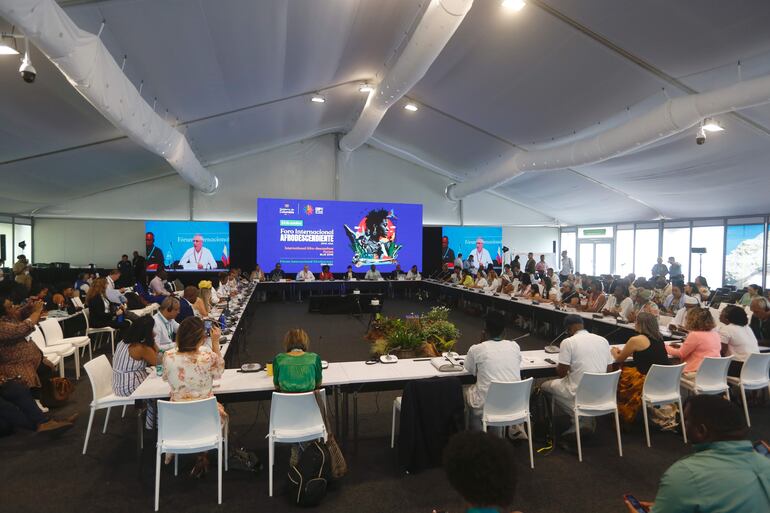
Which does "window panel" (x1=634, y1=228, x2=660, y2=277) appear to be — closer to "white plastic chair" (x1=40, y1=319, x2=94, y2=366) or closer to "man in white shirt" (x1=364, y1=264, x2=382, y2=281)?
"man in white shirt" (x1=364, y1=264, x2=382, y2=281)

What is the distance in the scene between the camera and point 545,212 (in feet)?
52.7

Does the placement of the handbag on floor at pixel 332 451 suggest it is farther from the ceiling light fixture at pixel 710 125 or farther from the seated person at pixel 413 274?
the seated person at pixel 413 274

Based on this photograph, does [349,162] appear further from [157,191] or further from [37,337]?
[37,337]

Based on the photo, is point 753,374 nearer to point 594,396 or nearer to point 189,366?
point 594,396

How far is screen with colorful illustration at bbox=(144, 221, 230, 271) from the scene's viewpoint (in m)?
12.3

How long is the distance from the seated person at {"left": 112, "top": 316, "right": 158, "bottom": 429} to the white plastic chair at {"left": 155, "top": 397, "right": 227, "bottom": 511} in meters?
0.82

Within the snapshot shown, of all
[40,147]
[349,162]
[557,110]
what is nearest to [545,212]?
[349,162]

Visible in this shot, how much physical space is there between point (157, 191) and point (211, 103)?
649 centimetres

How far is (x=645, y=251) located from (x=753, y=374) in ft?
37.7

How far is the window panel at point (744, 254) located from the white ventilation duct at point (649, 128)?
618cm

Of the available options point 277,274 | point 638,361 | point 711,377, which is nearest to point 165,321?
point 638,361

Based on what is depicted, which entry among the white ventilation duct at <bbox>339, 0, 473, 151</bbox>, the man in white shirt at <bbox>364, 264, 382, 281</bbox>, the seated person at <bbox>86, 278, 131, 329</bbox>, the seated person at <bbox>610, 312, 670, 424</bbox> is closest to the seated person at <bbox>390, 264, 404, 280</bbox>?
the man in white shirt at <bbox>364, 264, 382, 281</bbox>

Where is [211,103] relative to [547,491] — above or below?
above

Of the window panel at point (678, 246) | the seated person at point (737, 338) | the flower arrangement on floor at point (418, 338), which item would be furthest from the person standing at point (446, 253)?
the seated person at point (737, 338)
